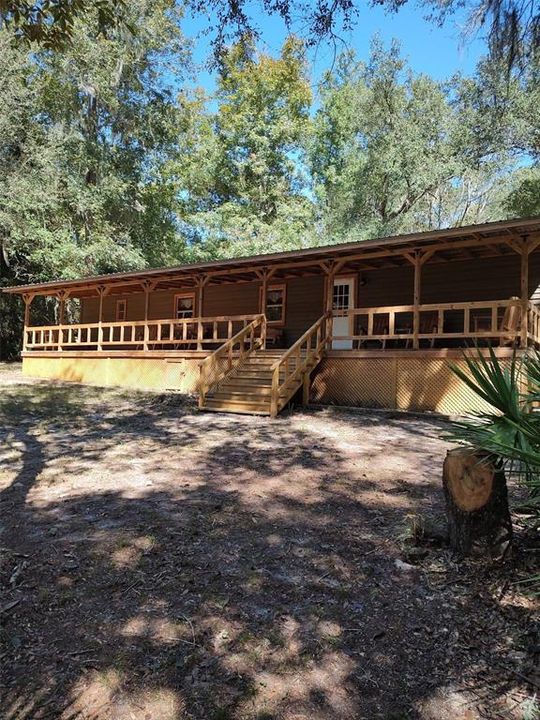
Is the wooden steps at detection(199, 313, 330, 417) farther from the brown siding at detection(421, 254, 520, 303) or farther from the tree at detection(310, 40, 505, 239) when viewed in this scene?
the tree at detection(310, 40, 505, 239)

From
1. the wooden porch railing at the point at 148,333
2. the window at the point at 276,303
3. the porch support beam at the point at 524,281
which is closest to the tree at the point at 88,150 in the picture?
the wooden porch railing at the point at 148,333

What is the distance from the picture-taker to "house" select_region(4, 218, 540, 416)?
10023 mm

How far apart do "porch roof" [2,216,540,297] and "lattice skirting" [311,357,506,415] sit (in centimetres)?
244

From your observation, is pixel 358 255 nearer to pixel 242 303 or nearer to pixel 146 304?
pixel 242 303

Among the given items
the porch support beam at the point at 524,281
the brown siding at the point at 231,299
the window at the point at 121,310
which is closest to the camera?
the porch support beam at the point at 524,281

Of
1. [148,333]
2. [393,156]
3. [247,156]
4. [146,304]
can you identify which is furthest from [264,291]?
[247,156]

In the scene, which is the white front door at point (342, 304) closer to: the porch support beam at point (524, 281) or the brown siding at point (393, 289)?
the brown siding at point (393, 289)

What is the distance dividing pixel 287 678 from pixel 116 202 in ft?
83.2

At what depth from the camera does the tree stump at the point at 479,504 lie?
3.30 metres

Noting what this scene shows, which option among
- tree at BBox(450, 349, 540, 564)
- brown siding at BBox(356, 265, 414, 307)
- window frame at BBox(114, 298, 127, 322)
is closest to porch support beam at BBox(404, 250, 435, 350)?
brown siding at BBox(356, 265, 414, 307)

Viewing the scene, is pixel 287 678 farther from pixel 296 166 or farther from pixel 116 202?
pixel 296 166

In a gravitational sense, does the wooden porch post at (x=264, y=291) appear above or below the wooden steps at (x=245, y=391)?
above

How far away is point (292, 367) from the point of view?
1124cm

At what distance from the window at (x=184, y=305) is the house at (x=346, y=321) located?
1.6 inches
